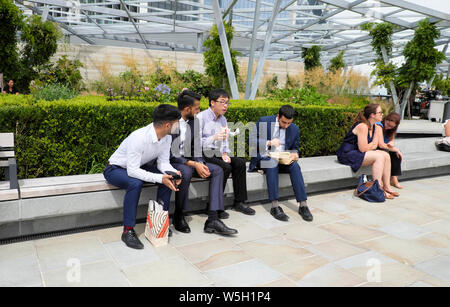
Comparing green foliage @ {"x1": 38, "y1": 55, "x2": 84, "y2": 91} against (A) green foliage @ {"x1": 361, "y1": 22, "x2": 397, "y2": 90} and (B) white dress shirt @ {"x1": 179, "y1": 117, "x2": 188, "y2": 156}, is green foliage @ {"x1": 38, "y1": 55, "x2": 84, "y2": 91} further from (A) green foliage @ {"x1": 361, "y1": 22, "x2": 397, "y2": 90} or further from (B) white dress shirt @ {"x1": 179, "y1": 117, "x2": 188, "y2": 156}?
(A) green foliage @ {"x1": 361, "y1": 22, "x2": 397, "y2": 90}

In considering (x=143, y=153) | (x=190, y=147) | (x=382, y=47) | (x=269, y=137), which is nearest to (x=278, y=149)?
(x=269, y=137)

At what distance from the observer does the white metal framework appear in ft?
45.2

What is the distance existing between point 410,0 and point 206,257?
13.3 metres

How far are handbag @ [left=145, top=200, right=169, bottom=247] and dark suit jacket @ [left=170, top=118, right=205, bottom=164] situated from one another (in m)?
0.70

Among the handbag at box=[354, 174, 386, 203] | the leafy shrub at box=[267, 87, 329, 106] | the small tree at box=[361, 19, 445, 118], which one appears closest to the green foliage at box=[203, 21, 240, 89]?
the leafy shrub at box=[267, 87, 329, 106]

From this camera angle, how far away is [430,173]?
21.8 feet

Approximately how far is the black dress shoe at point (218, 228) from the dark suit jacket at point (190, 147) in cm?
67

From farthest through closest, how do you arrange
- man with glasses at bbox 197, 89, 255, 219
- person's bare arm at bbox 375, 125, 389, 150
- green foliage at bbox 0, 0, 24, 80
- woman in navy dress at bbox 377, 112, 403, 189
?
green foliage at bbox 0, 0, 24, 80
woman in navy dress at bbox 377, 112, 403, 189
person's bare arm at bbox 375, 125, 389, 150
man with glasses at bbox 197, 89, 255, 219

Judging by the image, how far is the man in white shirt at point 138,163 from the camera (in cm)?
308

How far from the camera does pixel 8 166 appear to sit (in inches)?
129

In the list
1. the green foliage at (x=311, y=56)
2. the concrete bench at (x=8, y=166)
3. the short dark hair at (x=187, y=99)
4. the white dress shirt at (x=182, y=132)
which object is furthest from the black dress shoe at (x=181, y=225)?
the green foliage at (x=311, y=56)

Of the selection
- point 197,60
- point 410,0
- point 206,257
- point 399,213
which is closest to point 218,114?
point 206,257

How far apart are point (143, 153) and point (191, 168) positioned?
1.98ft

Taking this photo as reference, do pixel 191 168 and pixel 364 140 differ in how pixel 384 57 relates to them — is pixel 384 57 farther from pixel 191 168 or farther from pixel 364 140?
pixel 191 168
